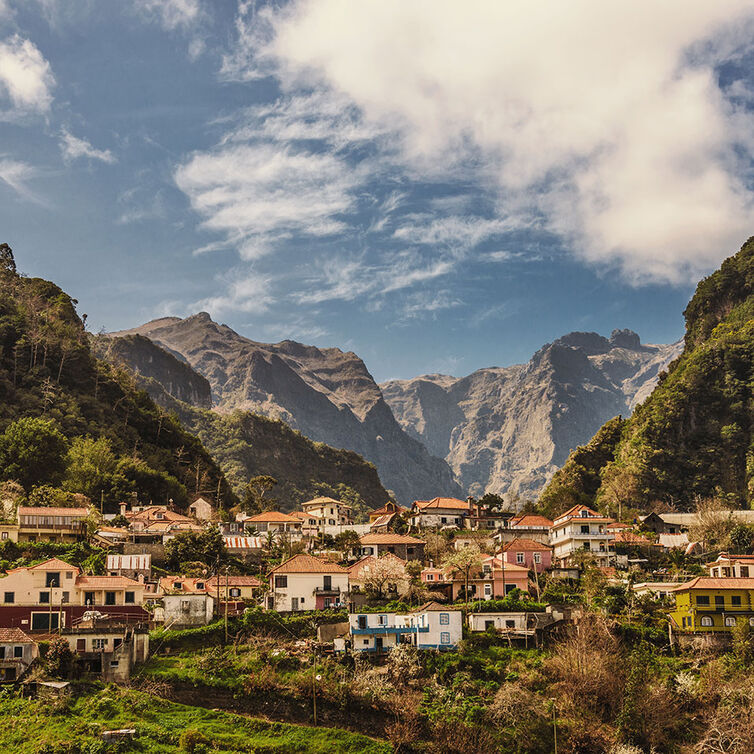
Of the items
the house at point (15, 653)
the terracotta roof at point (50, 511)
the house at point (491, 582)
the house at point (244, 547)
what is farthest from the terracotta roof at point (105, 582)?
the house at point (491, 582)

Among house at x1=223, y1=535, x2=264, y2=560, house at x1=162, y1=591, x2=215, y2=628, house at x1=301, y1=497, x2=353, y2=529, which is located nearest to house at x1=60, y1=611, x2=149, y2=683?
house at x1=162, y1=591, x2=215, y2=628

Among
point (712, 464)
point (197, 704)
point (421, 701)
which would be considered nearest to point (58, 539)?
point (197, 704)

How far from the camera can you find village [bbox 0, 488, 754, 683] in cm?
5809

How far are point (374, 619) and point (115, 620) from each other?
1645 centimetres

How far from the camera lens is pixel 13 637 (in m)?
Result: 53.3

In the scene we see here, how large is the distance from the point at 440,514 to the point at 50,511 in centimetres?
4242

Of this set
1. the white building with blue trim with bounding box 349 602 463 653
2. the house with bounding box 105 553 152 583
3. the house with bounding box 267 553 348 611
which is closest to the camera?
the white building with blue trim with bounding box 349 602 463 653

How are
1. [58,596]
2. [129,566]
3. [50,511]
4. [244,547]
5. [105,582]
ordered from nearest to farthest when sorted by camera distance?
[58,596]
[105,582]
[129,566]
[50,511]
[244,547]

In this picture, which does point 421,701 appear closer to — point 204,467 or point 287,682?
point 287,682

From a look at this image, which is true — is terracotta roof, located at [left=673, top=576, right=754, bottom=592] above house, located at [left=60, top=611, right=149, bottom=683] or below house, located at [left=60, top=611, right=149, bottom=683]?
above

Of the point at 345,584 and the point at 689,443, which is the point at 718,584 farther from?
the point at 689,443

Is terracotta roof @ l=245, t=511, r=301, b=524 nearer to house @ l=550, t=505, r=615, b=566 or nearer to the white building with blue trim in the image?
house @ l=550, t=505, r=615, b=566

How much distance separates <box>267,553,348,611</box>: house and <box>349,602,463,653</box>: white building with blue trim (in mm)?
4911

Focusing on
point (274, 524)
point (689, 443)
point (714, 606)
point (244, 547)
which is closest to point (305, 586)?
point (244, 547)
